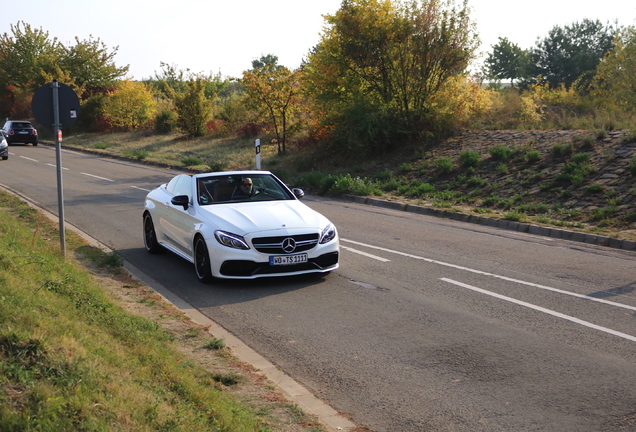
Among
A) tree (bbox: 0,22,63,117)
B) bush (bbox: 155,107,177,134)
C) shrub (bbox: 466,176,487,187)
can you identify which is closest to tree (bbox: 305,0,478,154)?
shrub (bbox: 466,176,487,187)

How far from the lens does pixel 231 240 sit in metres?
8.52

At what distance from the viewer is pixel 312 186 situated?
71.2ft

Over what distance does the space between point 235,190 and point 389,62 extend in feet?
53.0

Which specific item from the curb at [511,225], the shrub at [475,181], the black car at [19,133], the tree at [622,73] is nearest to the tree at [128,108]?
the black car at [19,133]

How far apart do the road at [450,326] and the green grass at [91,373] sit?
112cm

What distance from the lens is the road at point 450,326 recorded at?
4945mm

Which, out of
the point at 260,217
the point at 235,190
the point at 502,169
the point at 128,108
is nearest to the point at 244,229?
the point at 260,217

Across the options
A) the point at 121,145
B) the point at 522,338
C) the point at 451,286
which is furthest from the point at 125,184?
the point at 121,145

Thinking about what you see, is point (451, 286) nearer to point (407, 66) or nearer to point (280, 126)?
point (407, 66)

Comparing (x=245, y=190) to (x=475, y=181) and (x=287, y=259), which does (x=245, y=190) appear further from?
(x=475, y=181)

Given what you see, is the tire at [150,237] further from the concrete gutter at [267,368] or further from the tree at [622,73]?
the tree at [622,73]

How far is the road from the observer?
195 inches

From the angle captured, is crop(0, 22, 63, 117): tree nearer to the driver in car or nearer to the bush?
the bush

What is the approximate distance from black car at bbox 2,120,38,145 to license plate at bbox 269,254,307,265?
41334 mm
